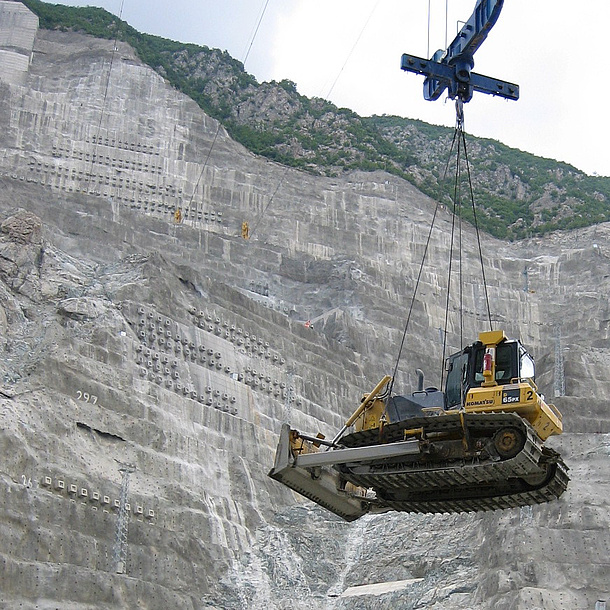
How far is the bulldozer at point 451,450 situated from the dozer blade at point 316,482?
2cm

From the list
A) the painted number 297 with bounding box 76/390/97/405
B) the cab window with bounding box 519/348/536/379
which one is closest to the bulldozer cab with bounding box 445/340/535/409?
the cab window with bounding box 519/348/536/379

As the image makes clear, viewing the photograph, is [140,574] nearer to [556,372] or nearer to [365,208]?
[556,372]

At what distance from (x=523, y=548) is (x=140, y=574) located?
413 inches

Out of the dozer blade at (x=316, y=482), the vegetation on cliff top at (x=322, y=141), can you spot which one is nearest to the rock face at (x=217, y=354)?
the vegetation on cliff top at (x=322, y=141)

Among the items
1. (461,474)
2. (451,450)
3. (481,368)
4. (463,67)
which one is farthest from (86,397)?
(461,474)

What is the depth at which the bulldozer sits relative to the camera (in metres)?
19.5

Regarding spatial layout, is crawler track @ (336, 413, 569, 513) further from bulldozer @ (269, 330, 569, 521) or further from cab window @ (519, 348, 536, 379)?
cab window @ (519, 348, 536, 379)

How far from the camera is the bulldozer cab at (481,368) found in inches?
797

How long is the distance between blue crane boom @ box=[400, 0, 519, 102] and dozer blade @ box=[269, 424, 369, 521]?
964 cm

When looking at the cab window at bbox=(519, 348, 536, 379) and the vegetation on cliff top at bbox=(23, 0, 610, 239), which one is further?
the vegetation on cliff top at bbox=(23, 0, 610, 239)

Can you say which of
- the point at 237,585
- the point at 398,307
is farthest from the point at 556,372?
the point at 237,585

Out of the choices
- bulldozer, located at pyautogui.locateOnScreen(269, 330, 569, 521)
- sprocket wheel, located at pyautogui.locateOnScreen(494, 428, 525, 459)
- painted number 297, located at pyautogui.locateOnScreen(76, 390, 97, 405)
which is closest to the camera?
sprocket wheel, located at pyautogui.locateOnScreen(494, 428, 525, 459)

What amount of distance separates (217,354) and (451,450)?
2195 centimetres

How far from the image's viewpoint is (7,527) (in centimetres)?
2861
